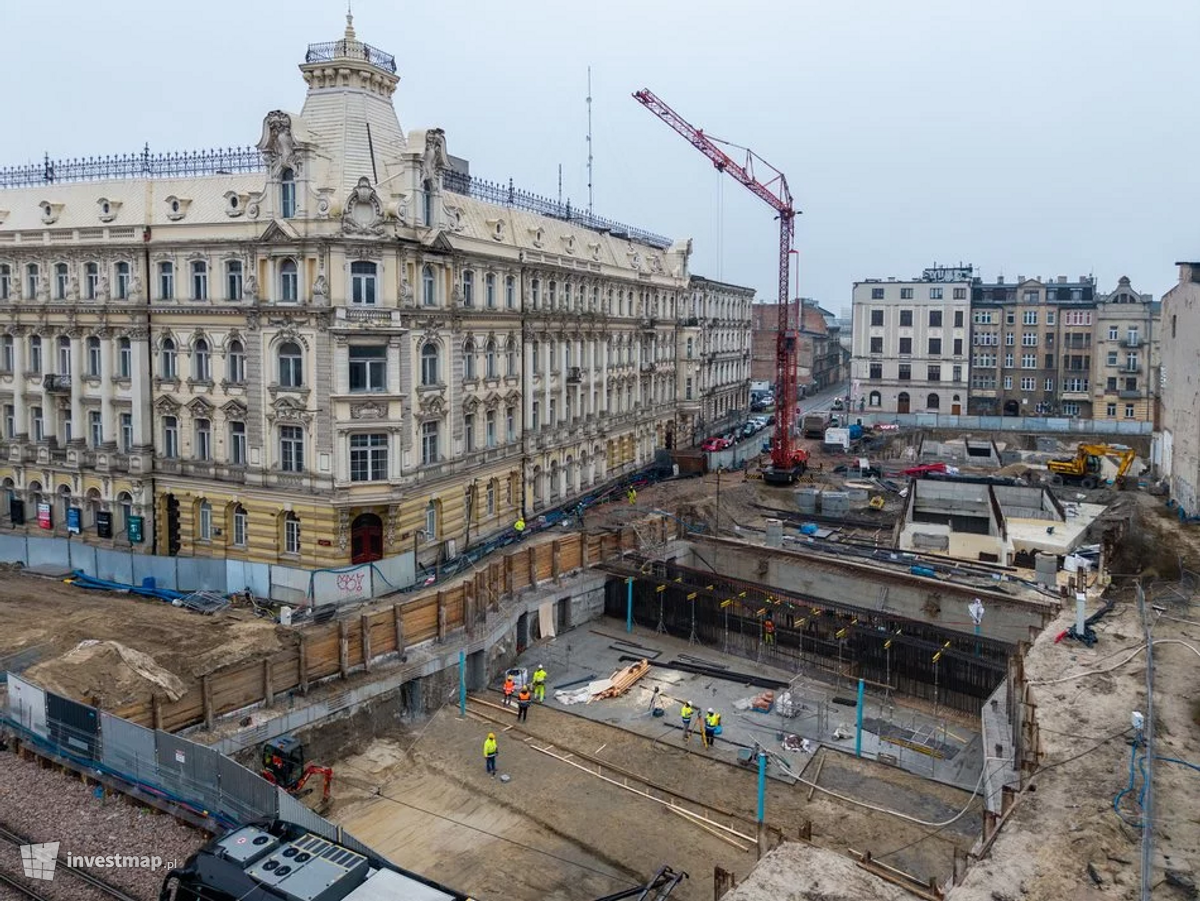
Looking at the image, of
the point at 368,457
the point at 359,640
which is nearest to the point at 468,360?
the point at 368,457

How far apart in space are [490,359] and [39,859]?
29341 mm

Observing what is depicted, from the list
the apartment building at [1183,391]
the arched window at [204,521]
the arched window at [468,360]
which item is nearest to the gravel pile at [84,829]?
the arched window at [204,521]

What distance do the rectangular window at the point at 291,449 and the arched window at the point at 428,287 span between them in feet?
24.1

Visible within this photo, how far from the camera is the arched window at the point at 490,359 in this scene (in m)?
44.7

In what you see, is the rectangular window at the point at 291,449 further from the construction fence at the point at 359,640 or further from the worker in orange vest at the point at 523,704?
the worker in orange vest at the point at 523,704

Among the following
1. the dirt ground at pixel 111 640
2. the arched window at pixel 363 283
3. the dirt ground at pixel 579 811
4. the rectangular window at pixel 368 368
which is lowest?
the dirt ground at pixel 579 811

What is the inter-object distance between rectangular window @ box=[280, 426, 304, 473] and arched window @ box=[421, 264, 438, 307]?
7.35 meters

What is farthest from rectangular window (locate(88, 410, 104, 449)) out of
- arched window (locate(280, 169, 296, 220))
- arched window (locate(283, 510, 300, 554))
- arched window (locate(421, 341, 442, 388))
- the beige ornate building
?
arched window (locate(421, 341, 442, 388))

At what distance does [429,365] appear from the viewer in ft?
131

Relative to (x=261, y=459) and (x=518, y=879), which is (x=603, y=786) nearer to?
(x=518, y=879)

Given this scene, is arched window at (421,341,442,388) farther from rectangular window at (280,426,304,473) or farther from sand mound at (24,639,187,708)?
sand mound at (24,639,187,708)

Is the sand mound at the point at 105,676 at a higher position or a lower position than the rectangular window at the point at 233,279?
lower

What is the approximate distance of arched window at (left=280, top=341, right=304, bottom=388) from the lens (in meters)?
37.2

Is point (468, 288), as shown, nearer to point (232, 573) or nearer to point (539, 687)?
point (232, 573)
